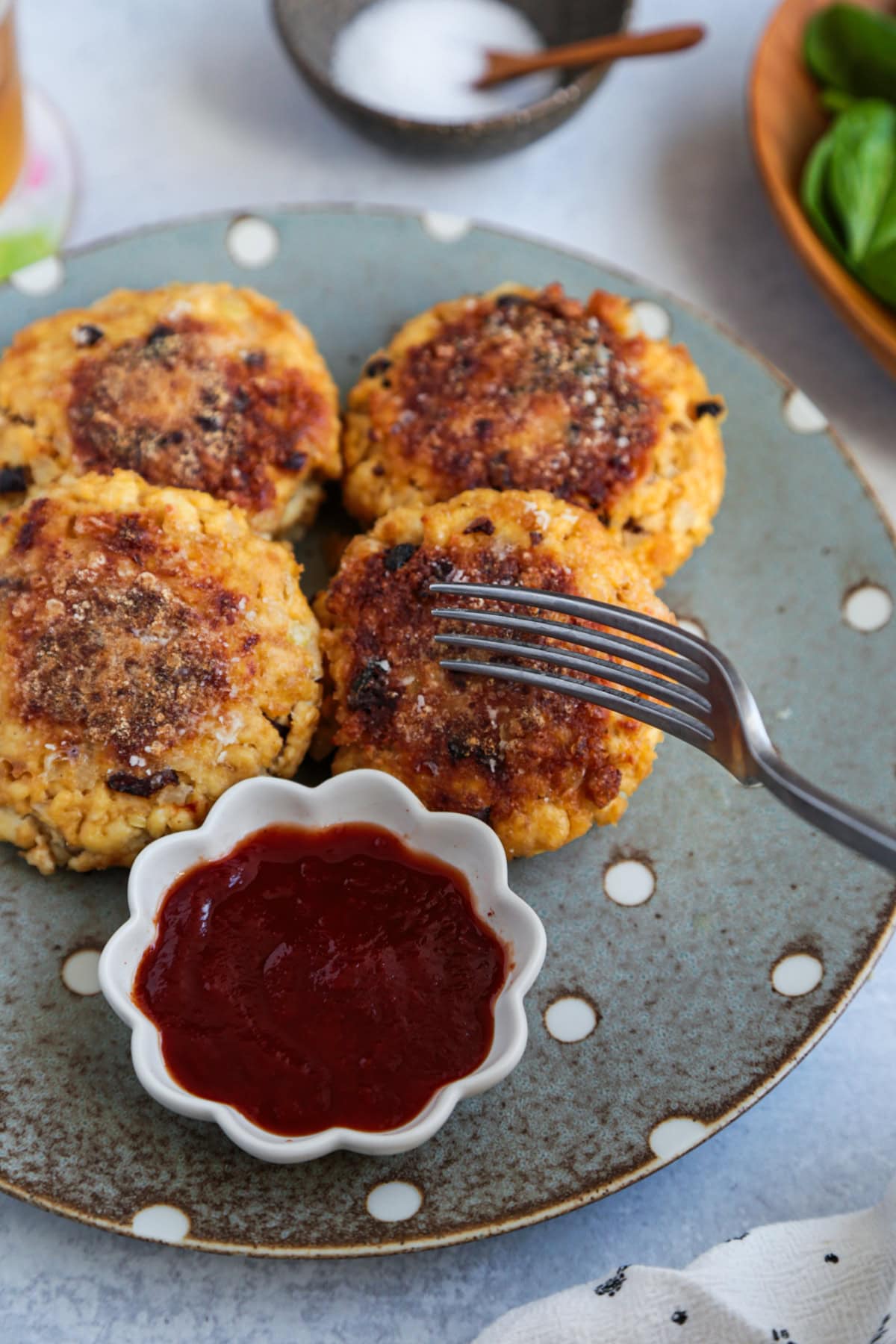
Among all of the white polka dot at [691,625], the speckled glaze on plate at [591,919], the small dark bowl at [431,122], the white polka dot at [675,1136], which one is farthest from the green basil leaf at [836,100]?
the white polka dot at [675,1136]

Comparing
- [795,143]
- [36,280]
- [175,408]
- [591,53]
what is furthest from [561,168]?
[175,408]

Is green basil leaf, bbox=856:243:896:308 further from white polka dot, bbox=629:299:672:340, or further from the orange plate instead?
white polka dot, bbox=629:299:672:340

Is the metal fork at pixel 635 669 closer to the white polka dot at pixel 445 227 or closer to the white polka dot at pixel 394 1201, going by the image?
the white polka dot at pixel 394 1201

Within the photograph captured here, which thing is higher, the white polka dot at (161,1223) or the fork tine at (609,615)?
the fork tine at (609,615)

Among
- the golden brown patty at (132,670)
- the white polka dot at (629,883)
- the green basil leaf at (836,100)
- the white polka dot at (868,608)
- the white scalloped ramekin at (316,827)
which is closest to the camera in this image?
the white scalloped ramekin at (316,827)

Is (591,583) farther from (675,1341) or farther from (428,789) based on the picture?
(675,1341)

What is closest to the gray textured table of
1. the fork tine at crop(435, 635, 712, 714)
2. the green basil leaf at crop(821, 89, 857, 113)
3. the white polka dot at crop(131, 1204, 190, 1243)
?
the green basil leaf at crop(821, 89, 857, 113)

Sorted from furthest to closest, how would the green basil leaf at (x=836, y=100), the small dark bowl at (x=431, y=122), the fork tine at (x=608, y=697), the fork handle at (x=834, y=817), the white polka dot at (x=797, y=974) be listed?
the green basil leaf at (x=836, y=100) < the small dark bowl at (x=431, y=122) < the white polka dot at (x=797, y=974) < the fork tine at (x=608, y=697) < the fork handle at (x=834, y=817)

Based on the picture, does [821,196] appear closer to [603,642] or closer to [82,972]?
[603,642]
